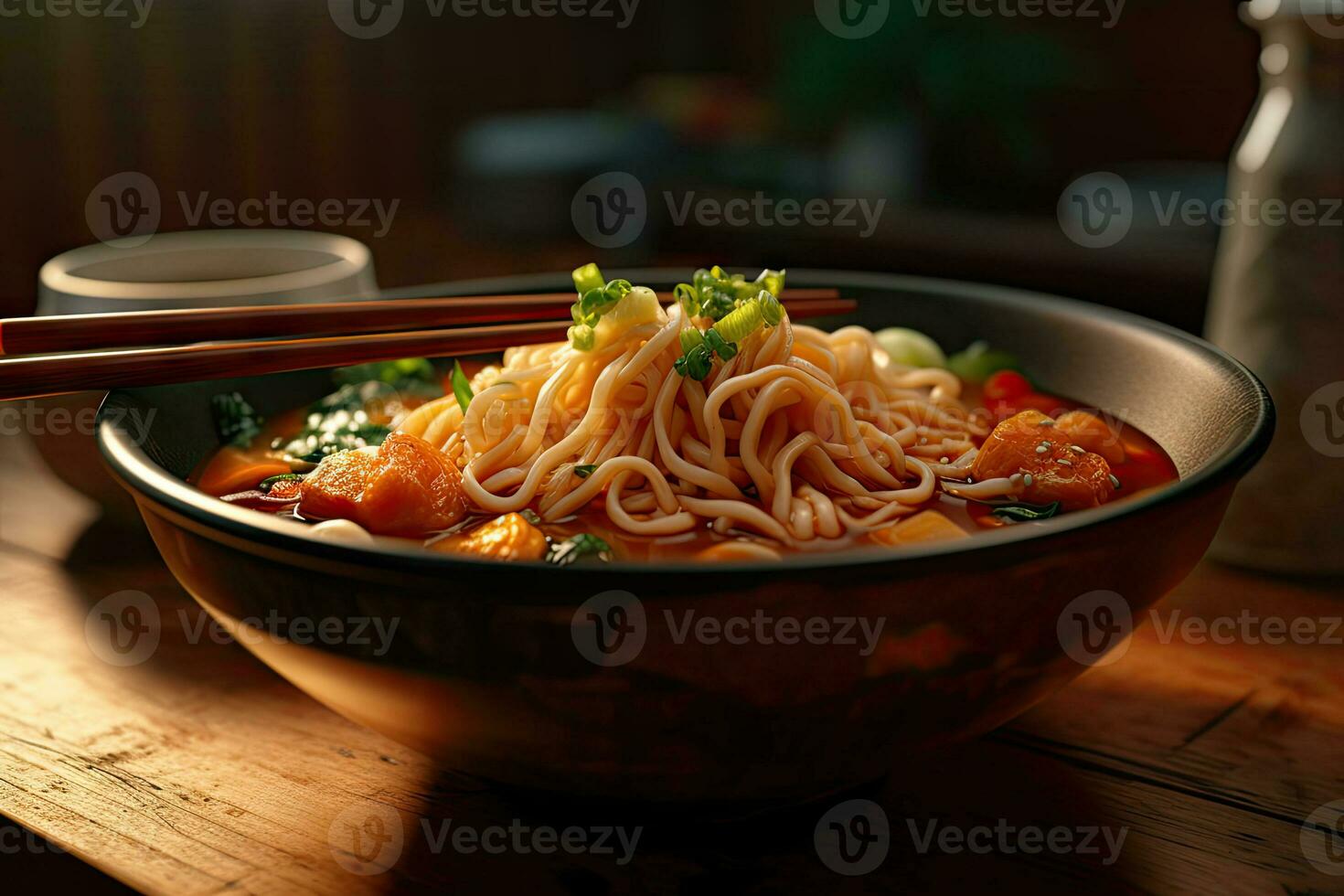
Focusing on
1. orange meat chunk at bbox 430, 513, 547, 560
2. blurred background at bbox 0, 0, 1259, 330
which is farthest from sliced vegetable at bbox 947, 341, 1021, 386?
blurred background at bbox 0, 0, 1259, 330

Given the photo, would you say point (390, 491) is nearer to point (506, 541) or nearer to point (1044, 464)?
point (506, 541)

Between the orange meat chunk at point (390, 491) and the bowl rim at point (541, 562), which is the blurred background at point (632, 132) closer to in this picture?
the bowl rim at point (541, 562)

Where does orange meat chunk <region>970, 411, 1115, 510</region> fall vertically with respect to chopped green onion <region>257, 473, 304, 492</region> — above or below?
above

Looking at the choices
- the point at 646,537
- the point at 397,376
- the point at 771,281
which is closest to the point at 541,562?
the point at 646,537

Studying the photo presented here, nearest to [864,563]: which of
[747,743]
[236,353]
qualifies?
[747,743]

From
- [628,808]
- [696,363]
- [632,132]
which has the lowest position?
[628,808]

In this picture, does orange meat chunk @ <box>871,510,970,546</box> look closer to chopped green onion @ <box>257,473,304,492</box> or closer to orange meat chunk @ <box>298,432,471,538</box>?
orange meat chunk @ <box>298,432,471,538</box>
